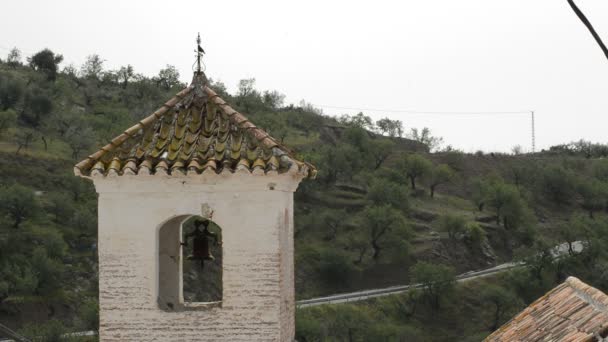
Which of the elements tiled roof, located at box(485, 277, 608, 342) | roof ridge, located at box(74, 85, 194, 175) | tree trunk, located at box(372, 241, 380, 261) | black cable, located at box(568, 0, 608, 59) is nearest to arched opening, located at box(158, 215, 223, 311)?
roof ridge, located at box(74, 85, 194, 175)

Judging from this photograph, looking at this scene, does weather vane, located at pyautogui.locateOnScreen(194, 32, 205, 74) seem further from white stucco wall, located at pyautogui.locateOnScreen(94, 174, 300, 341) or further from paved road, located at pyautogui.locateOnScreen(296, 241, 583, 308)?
paved road, located at pyautogui.locateOnScreen(296, 241, 583, 308)

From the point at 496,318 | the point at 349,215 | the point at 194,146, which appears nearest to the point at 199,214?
the point at 194,146

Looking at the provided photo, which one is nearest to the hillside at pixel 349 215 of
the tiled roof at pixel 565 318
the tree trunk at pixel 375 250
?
the tree trunk at pixel 375 250

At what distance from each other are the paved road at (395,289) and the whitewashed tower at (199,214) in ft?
103

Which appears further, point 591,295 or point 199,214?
point 591,295

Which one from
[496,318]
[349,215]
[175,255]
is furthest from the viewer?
[349,215]

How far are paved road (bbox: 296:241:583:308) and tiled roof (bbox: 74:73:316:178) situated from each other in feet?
103

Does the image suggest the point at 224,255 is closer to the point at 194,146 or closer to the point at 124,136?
the point at 194,146

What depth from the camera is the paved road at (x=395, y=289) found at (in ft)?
131

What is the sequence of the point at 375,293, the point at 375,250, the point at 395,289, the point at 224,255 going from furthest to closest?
the point at 375,250, the point at 395,289, the point at 375,293, the point at 224,255

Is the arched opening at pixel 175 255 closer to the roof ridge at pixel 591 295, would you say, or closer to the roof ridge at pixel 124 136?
the roof ridge at pixel 124 136

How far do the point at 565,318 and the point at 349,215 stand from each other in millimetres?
44152

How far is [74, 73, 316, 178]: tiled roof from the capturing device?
629cm

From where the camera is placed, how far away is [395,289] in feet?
143
